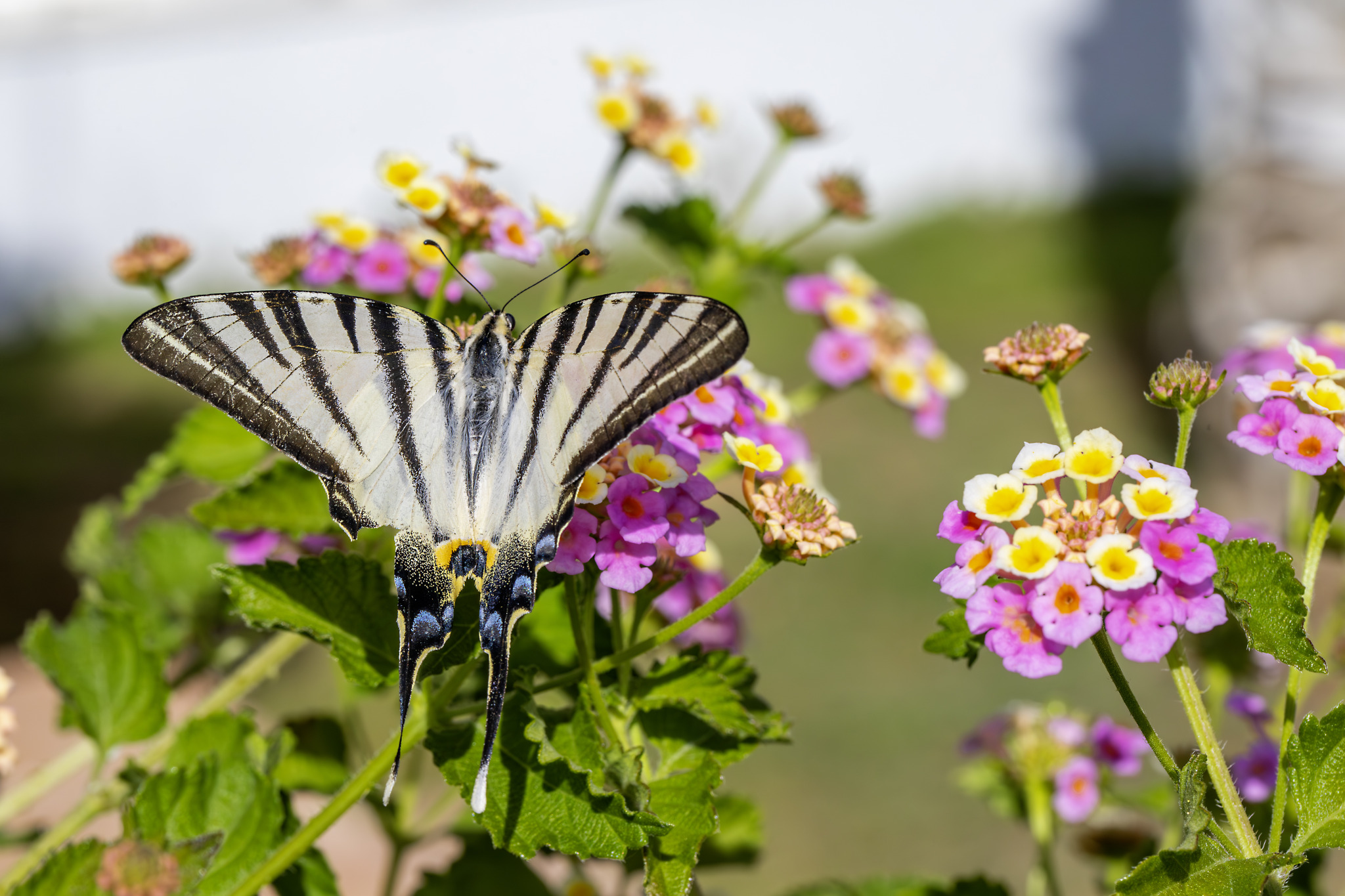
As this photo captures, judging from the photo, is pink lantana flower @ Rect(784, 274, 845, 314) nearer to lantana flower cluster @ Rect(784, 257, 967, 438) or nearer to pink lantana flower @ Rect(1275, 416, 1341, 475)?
lantana flower cluster @ Rect(784, 257, 967, 438)

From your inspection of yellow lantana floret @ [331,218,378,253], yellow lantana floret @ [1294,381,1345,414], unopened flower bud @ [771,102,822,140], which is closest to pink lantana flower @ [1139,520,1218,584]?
yellow lantana floret @ [1294,381,1345,414]

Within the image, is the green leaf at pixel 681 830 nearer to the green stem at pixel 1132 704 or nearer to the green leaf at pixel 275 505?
the green stem at pixel 1132 704

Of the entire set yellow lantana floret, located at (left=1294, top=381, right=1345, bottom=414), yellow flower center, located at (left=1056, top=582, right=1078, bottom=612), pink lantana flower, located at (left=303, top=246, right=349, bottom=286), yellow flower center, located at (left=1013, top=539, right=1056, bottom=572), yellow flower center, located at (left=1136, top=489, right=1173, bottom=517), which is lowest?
yellow flower center, located at (left=1056, top=582, right=1078, bottom=612)

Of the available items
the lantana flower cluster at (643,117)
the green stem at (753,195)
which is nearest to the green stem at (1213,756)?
the green stem at (753,195)

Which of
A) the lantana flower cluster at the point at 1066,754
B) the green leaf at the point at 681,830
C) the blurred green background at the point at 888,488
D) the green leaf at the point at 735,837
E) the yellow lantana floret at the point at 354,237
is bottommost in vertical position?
the blurred green background at the point at 888,488

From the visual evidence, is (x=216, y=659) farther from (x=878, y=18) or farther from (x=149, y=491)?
(x=878, y=18)

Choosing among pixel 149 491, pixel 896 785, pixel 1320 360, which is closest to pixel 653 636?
pixel 1320 360

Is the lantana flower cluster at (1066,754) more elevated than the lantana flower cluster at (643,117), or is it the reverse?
the lantana flower cluster at (643,117)
